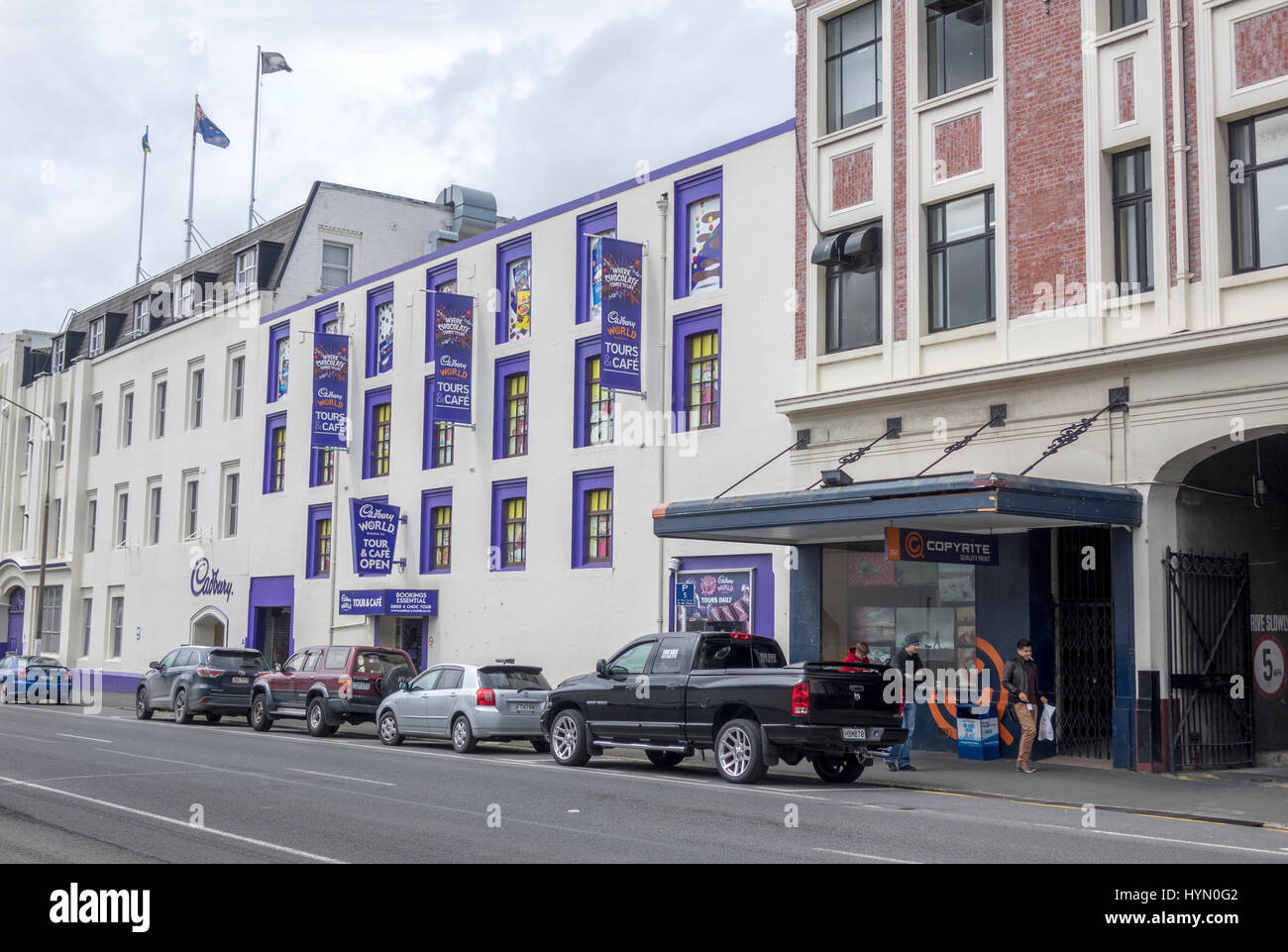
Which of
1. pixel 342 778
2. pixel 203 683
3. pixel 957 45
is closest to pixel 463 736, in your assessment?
pixel 342 778

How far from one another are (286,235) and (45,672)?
47.3ft

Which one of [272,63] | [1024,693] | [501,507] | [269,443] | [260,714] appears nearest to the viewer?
[1024,693]

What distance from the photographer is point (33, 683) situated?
3906 centimetres

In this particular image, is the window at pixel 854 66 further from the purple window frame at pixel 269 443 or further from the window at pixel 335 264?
the window at pixel 335 264

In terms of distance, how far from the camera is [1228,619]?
18.6 metres

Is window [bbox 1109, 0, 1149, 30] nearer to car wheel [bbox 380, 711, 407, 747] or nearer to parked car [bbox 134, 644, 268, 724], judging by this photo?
car wheel [bbox 380, 711, 407, 747]

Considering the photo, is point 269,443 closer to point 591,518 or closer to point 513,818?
point 591,518

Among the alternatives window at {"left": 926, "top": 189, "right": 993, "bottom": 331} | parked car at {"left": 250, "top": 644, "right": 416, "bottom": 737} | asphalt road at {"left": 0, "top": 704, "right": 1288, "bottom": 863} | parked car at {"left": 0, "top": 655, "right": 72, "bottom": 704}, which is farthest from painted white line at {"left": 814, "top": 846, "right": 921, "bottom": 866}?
parked car at {"left": 0, "top": 655, "right": 72, "bottom": 704}

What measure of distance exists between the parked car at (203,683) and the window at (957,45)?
58.3 feet

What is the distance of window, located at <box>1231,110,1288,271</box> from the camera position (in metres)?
17.0

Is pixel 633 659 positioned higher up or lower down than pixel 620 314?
lower down

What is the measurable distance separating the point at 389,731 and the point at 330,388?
13.2m

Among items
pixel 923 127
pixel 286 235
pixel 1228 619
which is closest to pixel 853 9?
pixel 923 127

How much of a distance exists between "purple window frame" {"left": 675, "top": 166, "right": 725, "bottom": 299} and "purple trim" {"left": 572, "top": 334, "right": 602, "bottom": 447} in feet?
8.91
